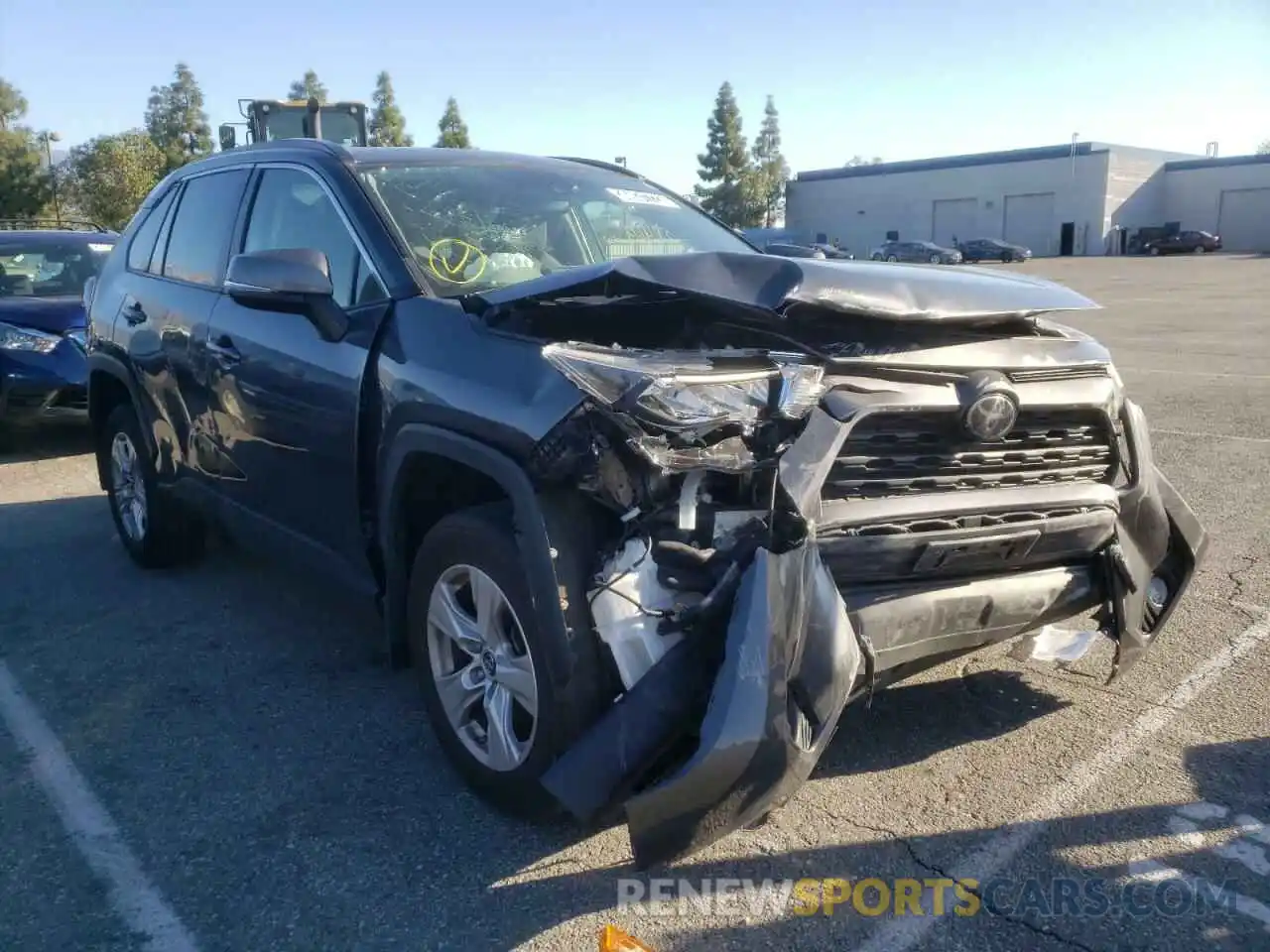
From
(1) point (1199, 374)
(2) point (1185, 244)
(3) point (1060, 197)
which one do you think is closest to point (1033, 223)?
(3) point (1060, 197)

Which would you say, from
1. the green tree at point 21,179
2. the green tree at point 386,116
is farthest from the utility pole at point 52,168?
the green tree at point 386,116

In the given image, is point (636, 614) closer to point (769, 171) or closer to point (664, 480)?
point (664, 480)

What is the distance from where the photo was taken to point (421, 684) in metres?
3.35

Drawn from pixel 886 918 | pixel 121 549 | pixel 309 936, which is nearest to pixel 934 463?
pixel 886 918

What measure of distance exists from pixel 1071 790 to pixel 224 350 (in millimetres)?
3415

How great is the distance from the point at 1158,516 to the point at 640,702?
1896mm

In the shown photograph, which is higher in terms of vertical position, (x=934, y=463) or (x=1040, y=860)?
(x=934, y=463)

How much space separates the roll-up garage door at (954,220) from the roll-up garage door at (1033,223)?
2.06 m

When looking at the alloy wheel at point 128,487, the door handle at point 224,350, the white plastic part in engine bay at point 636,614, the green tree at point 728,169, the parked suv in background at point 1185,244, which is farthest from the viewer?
the green tree at point 728,169

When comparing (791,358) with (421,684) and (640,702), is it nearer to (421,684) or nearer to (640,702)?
(640,702)

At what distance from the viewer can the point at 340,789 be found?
3361 mm

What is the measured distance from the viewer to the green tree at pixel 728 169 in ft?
288

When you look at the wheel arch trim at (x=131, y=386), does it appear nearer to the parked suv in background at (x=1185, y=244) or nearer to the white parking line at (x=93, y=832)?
the white parking line at (x=93, y=832)

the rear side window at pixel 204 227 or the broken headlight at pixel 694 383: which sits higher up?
the rear side window at pixel 204 227
